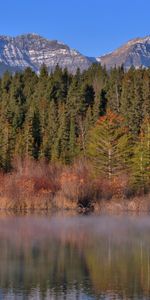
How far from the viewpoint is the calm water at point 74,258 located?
896 inches

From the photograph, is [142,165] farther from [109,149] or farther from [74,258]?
[74,258]

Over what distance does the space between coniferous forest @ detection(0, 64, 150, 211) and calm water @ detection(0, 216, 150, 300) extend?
12039 mm

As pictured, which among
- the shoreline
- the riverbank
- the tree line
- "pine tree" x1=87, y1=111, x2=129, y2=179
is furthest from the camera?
the tree line

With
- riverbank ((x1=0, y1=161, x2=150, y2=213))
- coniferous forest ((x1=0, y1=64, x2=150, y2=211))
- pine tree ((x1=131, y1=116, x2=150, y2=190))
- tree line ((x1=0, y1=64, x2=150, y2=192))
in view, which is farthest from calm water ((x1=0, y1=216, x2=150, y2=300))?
tree line ((x1=0, y1=64, x2=150, y2=192))

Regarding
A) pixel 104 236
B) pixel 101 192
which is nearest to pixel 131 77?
pixel 101 192

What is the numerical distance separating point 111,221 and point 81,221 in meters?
2.30

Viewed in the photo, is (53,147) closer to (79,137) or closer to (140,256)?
(79,137)

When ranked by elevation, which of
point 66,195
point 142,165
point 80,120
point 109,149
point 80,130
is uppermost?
point 80,120

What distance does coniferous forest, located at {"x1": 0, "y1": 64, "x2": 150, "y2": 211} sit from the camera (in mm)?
60969

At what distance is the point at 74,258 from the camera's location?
99.8 feet

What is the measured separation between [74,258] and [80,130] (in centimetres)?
6240

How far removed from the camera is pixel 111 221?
154ft

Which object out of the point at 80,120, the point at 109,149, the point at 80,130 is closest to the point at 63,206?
the point at 109,149

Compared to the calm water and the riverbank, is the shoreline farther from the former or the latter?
the calm water
